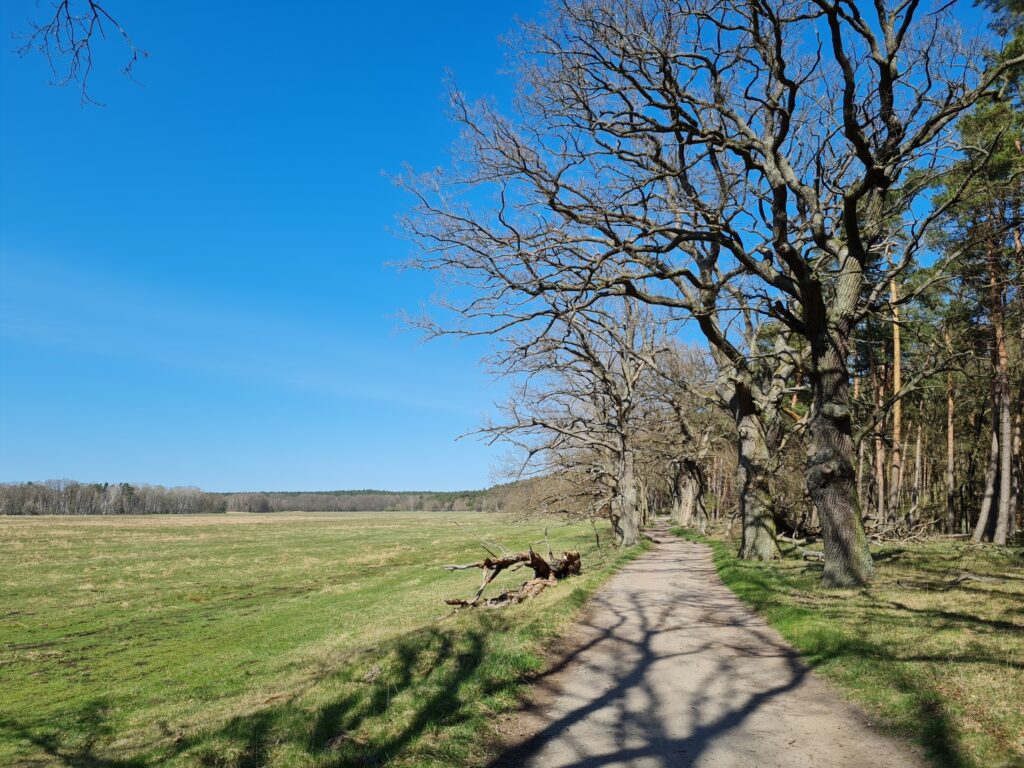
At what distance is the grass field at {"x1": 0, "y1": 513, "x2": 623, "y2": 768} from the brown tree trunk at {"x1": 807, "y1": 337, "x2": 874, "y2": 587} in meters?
4.49

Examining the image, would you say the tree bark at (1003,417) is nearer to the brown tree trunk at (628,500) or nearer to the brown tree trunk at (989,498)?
the brown tree trunk at (989,498)

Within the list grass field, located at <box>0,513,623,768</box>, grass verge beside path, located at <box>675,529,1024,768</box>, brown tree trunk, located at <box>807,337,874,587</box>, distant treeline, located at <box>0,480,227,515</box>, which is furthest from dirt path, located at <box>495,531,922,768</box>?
distant treeline, located at <box>0,480,227,515</box>

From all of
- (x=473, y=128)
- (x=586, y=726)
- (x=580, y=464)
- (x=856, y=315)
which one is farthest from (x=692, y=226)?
(x=580, y=464)

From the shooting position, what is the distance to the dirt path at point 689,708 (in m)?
4.77

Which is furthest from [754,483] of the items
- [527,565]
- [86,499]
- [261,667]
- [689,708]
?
[86,499]

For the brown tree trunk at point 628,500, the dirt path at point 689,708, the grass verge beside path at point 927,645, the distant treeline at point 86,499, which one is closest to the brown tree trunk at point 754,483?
the grass verge beside path at point 927,645

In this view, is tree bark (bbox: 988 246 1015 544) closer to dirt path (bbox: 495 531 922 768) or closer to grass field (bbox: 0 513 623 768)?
grass field (bbox: 0 513 623 768)

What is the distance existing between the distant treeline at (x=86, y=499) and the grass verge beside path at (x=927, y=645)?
179 m

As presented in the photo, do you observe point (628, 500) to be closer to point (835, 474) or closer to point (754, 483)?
point (754, 483)

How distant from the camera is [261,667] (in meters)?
12.7

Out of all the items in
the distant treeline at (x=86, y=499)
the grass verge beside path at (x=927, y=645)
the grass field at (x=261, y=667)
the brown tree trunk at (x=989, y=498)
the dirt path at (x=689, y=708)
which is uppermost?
the brown tree trunk at (x=989, y=498)

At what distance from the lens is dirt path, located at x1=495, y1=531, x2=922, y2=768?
15.6 ft

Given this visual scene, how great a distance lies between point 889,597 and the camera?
957 centimetres

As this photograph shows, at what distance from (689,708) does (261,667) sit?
984 centimetres
